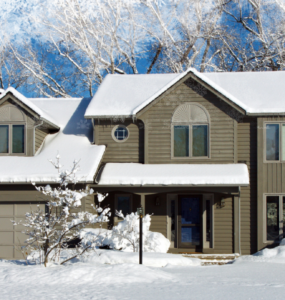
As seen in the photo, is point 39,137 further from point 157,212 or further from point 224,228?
point 224,228

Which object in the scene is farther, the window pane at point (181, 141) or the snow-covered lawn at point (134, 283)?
the window pane at point (181, 141)

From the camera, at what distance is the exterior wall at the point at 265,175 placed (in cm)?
1235

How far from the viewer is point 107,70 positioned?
24.2 meters

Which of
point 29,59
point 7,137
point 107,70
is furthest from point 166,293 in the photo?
point 29,59

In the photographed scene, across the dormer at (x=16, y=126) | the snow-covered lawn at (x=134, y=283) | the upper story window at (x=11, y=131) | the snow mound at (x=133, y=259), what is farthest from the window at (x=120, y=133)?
the snow-covered lawn at (x=134, y=283)

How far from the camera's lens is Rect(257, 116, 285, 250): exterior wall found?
12.4 m

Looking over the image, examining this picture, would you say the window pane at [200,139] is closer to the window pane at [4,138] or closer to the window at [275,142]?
the window at [275,142]

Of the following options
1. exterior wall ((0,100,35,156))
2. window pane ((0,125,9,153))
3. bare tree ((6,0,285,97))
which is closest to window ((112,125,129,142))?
exterior wall ((0,100,35,156))

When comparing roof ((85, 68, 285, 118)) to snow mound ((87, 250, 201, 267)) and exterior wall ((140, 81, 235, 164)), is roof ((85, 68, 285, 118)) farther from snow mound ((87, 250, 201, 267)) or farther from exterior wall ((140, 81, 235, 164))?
snow mound ((87, 250, 201, 267))

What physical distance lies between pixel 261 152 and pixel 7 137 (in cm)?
788

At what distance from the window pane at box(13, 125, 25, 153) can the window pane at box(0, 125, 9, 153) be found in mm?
213

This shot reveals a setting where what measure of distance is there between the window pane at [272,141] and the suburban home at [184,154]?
0.03m

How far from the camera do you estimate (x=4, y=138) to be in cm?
A: 1276

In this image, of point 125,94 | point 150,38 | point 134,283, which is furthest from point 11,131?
point 150,38
